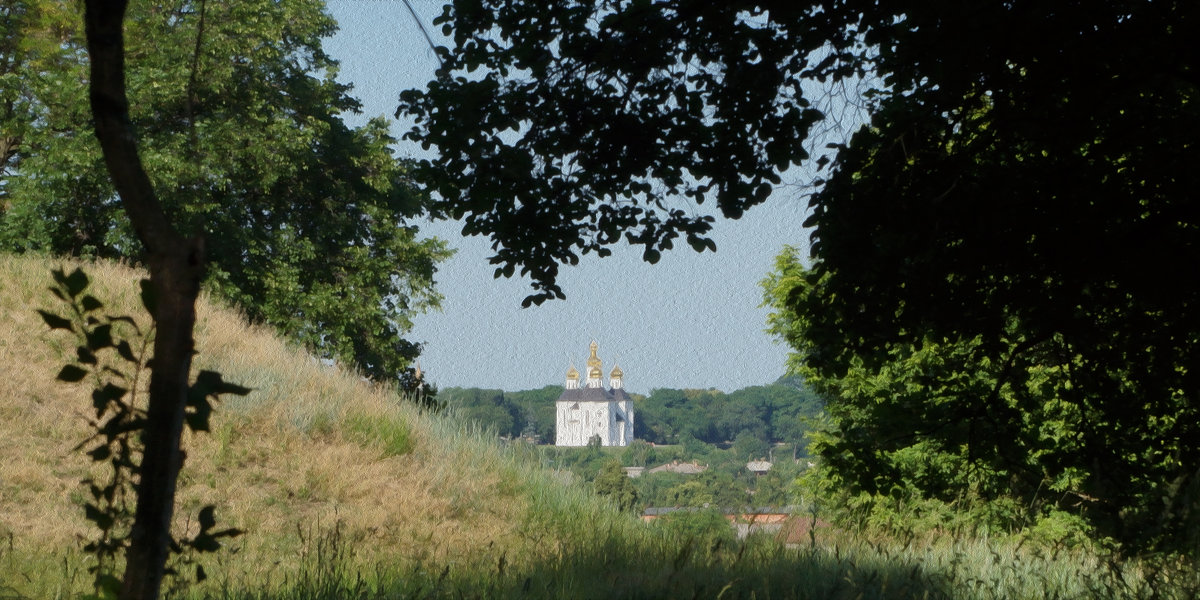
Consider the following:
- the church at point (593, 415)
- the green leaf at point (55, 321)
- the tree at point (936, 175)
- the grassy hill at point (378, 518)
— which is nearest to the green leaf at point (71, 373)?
the green leaf at point (55, 321)

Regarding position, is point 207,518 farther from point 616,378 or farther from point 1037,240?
point 616,378

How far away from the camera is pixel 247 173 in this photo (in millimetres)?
24500

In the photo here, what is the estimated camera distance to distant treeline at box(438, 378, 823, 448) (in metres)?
80.1

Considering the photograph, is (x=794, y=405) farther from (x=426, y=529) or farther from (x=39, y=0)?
(x=426, y=529)

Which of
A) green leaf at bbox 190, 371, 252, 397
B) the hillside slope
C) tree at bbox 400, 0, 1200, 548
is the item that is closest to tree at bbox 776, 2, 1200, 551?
tree at bbox 400, 0, 1200, 548

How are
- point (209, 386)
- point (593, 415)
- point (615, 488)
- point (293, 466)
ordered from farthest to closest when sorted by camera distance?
point (593, 415) → point (293, 466) → point (615, 488) → point (209, 386)

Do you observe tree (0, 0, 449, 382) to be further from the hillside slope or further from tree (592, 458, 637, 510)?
tree (592, 458, 637, 510)

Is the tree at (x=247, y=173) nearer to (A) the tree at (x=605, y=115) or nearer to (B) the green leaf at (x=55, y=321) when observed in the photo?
(A) the tree at (x=605, y=115)

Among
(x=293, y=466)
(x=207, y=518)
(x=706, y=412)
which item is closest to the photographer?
(x=207, y=518)

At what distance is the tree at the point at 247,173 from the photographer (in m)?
22.7

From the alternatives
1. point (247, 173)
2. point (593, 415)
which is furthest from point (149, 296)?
point (593, 415)

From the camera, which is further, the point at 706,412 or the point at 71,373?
the point at 706,412

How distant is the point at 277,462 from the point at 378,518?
1.79 m

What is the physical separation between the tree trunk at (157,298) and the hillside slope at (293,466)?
7.19 metres
